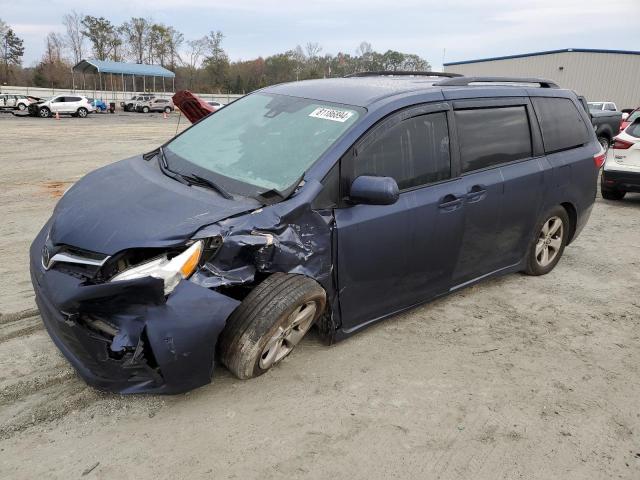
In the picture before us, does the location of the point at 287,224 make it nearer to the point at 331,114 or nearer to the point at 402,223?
the point at 402,223

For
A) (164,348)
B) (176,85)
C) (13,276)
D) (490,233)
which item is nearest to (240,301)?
(164,348)

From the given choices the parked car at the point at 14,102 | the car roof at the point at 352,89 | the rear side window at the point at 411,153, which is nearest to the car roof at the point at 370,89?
the car roof at the point at 352,89

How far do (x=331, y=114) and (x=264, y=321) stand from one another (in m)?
1.50

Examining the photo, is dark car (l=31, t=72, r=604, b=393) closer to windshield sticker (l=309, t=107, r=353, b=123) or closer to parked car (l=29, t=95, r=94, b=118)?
windshield sticker (l=309, t=107, r=353, b=123)

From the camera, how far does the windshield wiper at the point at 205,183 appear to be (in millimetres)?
3039

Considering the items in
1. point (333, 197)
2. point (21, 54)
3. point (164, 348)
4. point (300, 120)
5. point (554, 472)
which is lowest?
point (554, 472)

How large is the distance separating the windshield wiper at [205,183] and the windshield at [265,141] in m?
0.07

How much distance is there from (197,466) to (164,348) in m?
0.58

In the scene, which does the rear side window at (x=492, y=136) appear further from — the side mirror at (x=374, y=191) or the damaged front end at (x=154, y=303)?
the damaged front end at (x=154, y=303)

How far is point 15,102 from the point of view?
3594 centimetres

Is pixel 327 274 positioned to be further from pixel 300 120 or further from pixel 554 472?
pixel 554 472

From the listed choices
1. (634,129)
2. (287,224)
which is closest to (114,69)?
(634,129)

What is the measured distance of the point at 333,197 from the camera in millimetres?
3104

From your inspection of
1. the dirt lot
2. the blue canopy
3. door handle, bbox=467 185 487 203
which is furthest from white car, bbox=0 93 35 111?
door handle, bbox=467 185 487 203
